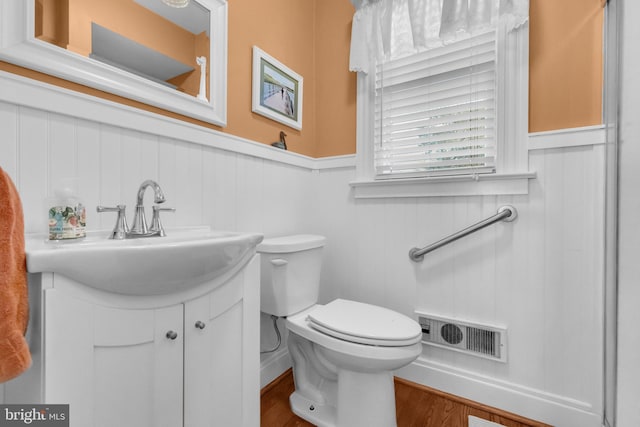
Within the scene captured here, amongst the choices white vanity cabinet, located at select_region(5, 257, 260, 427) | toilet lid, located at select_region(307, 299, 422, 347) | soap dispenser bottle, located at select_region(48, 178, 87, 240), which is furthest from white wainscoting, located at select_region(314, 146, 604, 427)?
soap dispenser bottle, located at select_region(48, 178, 87, 240)

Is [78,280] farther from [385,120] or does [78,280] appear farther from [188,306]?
[385,120]

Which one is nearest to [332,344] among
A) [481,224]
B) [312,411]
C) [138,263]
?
[312,411]

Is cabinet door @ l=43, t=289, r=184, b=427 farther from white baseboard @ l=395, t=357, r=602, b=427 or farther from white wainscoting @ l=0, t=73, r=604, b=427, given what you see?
white baseboard @ l=395, t=357, r=602, b=427

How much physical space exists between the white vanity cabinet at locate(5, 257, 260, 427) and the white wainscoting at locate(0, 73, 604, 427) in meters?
0.37

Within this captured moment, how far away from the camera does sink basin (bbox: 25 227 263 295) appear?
51 cm

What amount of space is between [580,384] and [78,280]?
167 centimetres

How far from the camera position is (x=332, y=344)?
100cm

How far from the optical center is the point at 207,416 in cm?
76

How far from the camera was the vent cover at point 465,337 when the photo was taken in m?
1.24

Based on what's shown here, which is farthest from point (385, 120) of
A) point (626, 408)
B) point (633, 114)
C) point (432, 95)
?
point (626, 408)

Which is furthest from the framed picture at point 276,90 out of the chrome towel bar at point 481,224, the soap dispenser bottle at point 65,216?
the chrome towel bar at point 481,224

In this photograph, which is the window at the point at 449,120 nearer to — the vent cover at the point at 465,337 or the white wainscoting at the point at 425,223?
the white wainscoting at the point at 425,223

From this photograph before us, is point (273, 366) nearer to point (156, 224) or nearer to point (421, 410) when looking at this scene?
point (421, 410)

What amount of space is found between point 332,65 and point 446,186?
986 mm
